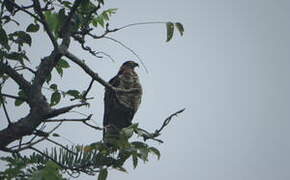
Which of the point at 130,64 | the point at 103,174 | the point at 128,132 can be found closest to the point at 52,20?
the point at 128,132

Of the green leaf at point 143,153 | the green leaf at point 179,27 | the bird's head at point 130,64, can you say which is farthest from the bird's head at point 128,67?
the green leaf at point 143,153

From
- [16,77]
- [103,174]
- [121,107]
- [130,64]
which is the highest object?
[130,64]

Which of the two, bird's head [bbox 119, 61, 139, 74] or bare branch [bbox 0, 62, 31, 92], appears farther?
bird's head [bbox 119, 61, 139, 74]

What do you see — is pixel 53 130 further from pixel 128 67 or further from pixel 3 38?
pixel 128 67

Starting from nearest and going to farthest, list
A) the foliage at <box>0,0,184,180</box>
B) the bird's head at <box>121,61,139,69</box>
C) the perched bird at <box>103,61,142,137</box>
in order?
the foliage at <box>0,0,184,180</box>
the perched bird at <box>103,61,142,137</box>
the bird's head at <box>121,61,139,69</box>

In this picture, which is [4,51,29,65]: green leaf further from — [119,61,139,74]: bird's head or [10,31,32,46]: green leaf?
[119,61,139,74]: bird's head

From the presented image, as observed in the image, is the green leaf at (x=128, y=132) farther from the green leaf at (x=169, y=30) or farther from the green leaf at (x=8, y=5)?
the green leaf at (x=8, y=5)

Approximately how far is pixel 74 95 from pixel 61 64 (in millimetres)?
353

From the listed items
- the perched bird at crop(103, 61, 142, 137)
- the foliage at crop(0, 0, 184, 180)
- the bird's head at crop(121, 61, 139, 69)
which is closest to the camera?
the foliage at crop(0, 0, 184, 180)

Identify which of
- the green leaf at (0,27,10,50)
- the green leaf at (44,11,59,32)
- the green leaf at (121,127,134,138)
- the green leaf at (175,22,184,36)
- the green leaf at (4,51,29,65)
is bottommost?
the green leaf at (121,127,134,138)

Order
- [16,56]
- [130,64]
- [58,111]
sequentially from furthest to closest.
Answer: [130,64] < [16,56] < [58,111]

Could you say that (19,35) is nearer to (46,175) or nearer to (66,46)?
(66,46)

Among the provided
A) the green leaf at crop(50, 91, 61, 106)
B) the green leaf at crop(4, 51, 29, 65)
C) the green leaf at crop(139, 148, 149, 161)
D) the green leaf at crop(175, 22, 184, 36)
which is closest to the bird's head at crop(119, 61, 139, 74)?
the green leaf at crop(50, 91, 61, 106)

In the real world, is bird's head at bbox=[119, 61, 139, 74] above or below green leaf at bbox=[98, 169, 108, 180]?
above
